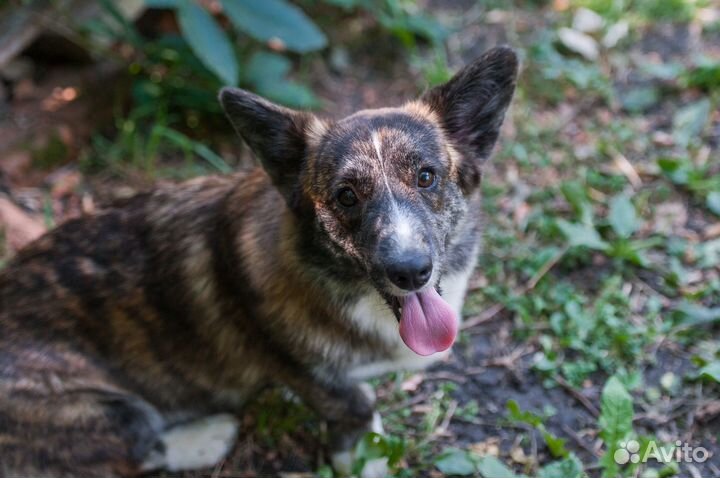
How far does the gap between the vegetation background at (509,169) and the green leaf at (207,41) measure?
0.05ft

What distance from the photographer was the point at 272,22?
17.1ft

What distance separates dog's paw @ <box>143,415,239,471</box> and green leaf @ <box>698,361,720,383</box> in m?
2.56

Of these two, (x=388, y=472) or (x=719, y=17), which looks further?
(x=719, y=17)

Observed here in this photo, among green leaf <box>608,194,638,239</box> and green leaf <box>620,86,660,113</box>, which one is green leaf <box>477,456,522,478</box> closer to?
green leaf <box>608,194,638,239</box>

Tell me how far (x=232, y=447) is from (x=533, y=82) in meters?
3.89

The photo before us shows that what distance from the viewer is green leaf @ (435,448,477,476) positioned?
152 inches

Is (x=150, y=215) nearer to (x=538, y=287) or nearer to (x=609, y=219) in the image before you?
(x=538, y=287)

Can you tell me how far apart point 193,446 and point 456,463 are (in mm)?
1451

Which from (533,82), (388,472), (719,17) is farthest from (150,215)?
(719,17)

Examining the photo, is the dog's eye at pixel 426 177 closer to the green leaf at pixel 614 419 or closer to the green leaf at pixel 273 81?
the green leaf at pixel 614 419

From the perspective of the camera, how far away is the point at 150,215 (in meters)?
3.94

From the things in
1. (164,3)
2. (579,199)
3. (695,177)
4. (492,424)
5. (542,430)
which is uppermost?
(164,3)

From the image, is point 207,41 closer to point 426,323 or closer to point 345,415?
point 345,415

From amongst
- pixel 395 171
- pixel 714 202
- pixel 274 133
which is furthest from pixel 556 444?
pixel 714 202
